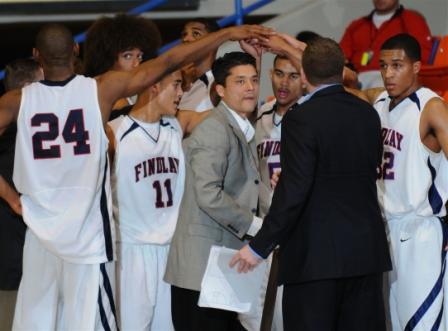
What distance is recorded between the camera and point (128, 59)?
6.50 metres

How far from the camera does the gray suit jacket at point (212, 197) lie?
5.46m

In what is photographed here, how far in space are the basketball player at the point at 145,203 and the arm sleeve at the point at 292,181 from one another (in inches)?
45.1

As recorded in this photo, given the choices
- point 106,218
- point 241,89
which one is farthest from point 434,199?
point 106,218

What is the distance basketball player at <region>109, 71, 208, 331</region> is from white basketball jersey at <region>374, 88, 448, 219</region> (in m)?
1.32

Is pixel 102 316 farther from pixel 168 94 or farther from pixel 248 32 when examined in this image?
pixel 248 32

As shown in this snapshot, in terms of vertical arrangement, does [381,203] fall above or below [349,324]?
above

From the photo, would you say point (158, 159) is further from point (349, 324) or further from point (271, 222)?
point (349, 324)

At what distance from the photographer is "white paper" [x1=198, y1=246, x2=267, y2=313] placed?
542cm

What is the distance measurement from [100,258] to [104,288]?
18 centimetres

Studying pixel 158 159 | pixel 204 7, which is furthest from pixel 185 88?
pixel 204 7

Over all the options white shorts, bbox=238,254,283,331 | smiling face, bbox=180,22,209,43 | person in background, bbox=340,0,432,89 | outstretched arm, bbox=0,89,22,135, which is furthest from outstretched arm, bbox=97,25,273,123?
person in background, bbox=340,0,432,89

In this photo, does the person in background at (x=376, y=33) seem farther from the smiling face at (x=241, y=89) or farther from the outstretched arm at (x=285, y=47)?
the smiling face at (x=241, y=89)

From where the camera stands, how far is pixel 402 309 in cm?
591

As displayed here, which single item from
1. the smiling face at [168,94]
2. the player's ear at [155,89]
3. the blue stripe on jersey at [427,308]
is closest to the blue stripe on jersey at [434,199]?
the blue stripe on jersey at [427,308]
